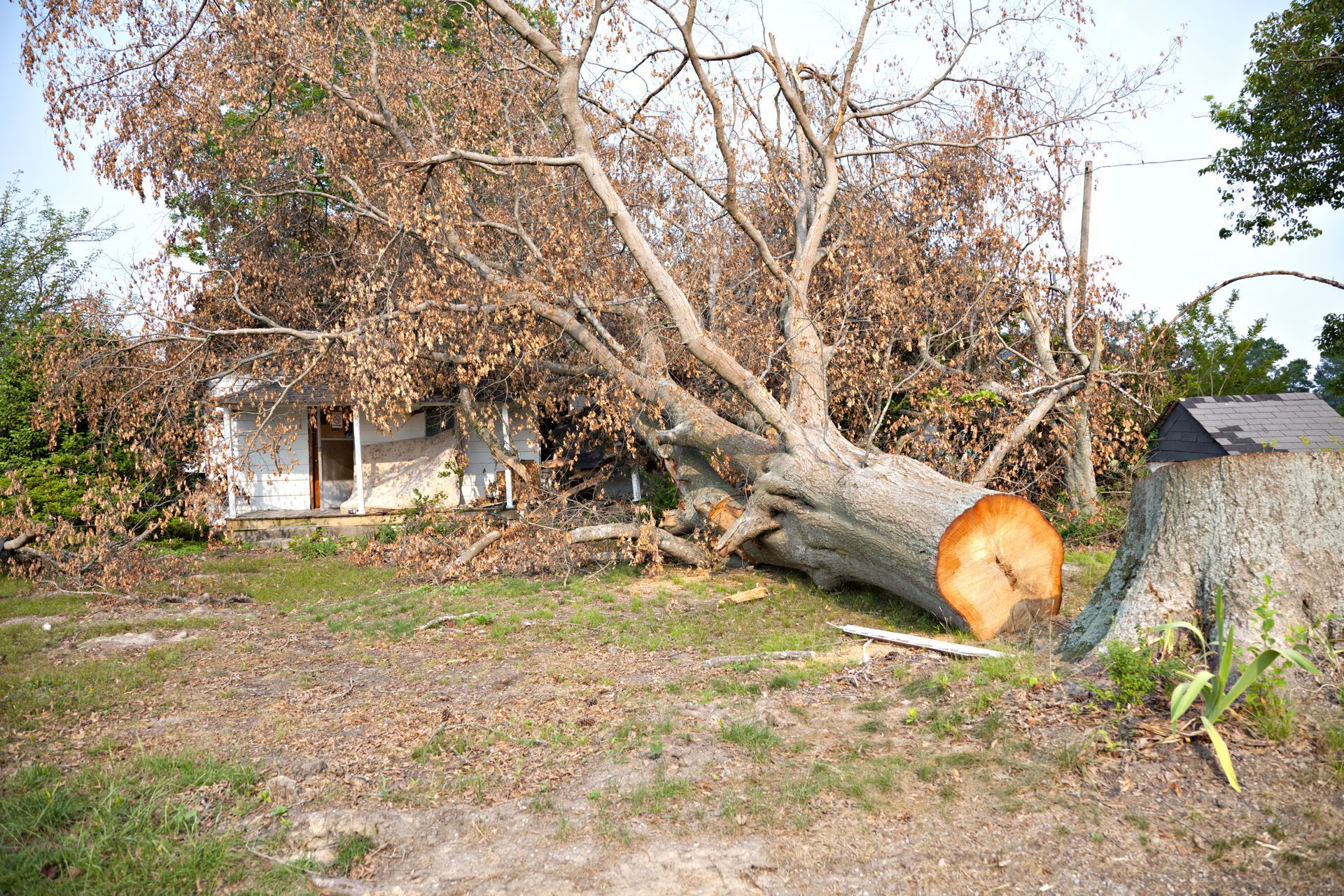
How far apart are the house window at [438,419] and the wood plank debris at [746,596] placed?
32.8ft

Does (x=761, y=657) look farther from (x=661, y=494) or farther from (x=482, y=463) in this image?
(x=482, y=463)

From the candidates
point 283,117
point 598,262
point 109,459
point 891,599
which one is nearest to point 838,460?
point 891,599

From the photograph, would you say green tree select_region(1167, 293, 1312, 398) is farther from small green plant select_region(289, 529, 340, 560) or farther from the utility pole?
small green plant select_region(289, 529, 340, 560)

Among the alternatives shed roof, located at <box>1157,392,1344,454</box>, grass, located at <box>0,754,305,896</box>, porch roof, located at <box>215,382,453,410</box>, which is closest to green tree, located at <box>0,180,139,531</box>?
porch roof, located at <box>215,382,453,410</box>

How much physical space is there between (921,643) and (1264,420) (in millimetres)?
10608

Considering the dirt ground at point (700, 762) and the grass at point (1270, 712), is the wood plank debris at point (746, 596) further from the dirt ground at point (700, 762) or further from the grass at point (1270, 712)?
the grass at point (1270, 712)

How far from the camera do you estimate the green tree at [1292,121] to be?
1627cm

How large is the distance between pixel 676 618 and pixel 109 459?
447 inches

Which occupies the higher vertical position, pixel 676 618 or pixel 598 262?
pixel 598 262

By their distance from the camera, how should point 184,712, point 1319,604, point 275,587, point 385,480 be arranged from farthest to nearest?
point 385,480 < point 275,587 < point 184,712 < point 1319,604

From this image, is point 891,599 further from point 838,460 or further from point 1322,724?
point 1322,724

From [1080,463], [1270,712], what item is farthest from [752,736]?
[1080,463]

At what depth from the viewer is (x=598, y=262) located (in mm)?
12352

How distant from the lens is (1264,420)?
43.7 feet
